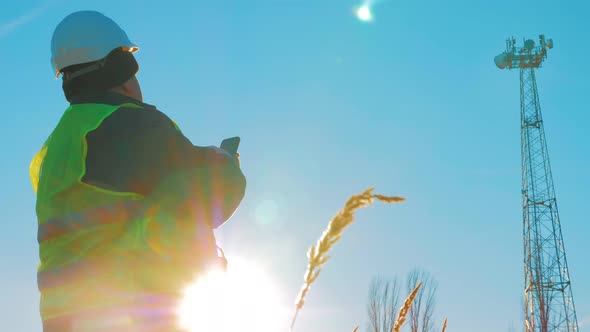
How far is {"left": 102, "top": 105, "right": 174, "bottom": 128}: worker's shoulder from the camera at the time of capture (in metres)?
2.10

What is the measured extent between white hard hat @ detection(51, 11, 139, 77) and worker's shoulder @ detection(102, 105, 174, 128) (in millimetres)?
260

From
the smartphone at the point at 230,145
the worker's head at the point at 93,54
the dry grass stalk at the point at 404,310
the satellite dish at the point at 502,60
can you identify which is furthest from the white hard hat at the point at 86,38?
the satellite dish at the point at 502,60

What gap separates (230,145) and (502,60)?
119ft

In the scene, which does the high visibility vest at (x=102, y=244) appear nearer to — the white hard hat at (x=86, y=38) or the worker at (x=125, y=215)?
the worker at (x=125, y=215)

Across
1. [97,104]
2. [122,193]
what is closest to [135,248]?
[122,193]

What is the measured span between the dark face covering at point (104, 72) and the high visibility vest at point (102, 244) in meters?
0.19

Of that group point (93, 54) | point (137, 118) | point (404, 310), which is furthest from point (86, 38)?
point (404, 310)

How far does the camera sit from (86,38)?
231 cm

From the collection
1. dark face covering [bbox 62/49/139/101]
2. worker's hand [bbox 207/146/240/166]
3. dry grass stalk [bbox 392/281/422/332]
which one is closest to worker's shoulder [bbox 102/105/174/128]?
worker's hand [bbox 207/146/240/166]

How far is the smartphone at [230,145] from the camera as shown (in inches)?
91.8

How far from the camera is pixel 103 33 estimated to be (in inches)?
90.7

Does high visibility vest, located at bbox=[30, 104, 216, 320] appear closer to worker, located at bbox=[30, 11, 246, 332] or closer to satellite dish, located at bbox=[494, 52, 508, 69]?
worker, located at bbox=[30, 11, 246, 332]

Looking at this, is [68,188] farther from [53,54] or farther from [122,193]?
[53,54]

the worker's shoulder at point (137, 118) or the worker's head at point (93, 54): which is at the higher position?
the worker's head at point (93, 54)
